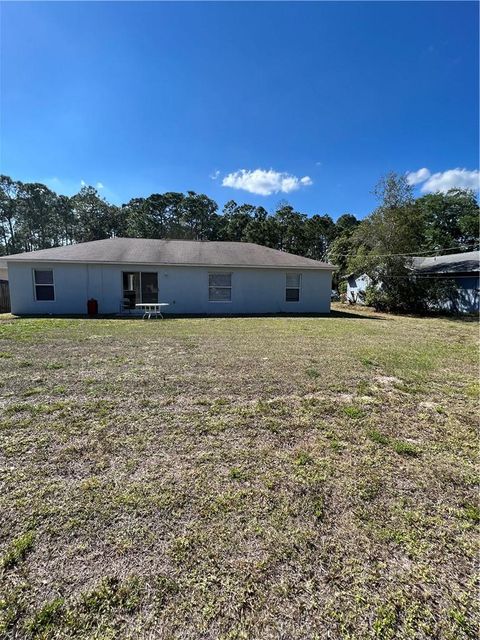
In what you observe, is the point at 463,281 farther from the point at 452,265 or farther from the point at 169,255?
the point at 169,255

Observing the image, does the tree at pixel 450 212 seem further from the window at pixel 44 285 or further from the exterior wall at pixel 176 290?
the window at pixel 44 285

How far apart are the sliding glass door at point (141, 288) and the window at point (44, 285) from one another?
303 centimetres

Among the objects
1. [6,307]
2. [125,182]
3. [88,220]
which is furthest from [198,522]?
[88,220]

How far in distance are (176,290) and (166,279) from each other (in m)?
0.68

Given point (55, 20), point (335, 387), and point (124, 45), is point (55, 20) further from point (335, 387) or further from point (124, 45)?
point (335, 387)

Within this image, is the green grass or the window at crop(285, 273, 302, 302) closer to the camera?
the green grass

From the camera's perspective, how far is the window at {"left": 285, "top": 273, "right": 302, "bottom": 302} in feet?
49.8

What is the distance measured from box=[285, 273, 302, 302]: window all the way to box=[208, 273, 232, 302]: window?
2.96 metres

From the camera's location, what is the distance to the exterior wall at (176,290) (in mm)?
12938

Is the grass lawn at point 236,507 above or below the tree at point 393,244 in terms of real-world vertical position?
below

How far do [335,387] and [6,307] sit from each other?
17083mm

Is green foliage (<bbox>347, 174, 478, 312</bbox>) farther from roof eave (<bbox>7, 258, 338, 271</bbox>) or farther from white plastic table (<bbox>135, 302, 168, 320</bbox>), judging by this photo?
white plastic table (<bbox>135, 302, 168, 320</bbox>)

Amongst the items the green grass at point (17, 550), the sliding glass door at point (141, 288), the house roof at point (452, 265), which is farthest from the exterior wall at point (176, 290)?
the green grass at point (17, 550)

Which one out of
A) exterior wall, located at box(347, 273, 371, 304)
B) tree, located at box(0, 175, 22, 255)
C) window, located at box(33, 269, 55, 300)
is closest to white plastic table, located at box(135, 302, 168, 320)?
window, located at box(33, 269, 55, 300)
